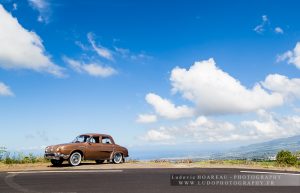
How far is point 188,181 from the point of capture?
49.0 feet

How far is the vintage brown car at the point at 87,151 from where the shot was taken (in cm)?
2259

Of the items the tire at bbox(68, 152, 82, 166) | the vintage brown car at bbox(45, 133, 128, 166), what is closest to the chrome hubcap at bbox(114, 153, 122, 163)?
the vintage brown car at bbox(45, 133, 128, 166)

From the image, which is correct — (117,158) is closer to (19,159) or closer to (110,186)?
(19,159)

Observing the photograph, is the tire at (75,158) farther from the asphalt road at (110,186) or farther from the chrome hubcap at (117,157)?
the asphalt road at (110,186)

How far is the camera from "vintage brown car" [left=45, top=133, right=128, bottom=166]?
2259 cm

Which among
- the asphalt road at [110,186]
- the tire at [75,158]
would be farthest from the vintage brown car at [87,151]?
the asphalt road at [110,186]

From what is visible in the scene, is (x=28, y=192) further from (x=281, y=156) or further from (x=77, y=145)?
(x=281, y=156)

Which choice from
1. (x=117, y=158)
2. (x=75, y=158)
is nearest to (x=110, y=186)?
(x=75, y=158)

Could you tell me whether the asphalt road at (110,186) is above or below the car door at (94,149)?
below

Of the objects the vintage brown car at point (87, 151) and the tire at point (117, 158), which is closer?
the vintage brown car at point (87, 151)

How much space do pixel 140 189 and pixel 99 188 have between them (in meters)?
1.33

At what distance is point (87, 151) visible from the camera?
23.7 metres

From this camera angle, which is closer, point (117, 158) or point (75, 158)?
point (75, 158)

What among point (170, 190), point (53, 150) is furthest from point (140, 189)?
point (53, 150)
